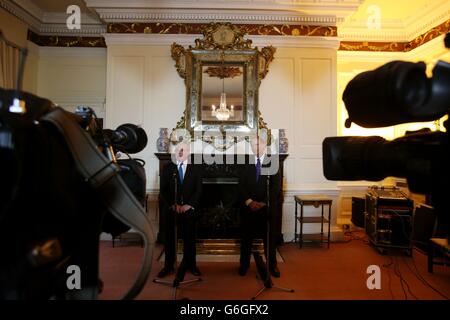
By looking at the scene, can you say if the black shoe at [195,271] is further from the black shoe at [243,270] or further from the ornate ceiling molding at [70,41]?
the ornate ceiling molding at [70,41]

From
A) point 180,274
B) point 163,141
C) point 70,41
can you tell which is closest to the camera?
point 180,274

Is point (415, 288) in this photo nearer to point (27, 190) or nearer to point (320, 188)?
point (320, 188)

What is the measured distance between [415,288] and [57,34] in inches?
219

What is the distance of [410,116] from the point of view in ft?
1.87

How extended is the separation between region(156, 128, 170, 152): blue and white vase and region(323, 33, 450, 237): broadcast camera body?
3284 millimetres

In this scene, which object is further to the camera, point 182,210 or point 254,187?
point 254,187

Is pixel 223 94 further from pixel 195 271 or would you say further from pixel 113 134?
pixel 113 134

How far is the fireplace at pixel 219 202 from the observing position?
3521 millimetres

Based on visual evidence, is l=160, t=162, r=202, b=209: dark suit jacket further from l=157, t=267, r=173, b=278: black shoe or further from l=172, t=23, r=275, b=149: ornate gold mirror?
l=172, t=23, r=275, b=149: ornate gold mirror

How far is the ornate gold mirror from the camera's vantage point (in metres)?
3.75

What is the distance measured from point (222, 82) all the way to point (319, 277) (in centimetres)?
273

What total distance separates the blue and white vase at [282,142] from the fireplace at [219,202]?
12.8 inches

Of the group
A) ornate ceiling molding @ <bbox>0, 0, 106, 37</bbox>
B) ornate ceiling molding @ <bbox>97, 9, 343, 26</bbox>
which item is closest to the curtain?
ornate ceiling molding @ <bbox>0, 0, 106, 37</bbox>

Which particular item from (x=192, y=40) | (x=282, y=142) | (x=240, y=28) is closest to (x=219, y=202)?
(x=282, y=142)
